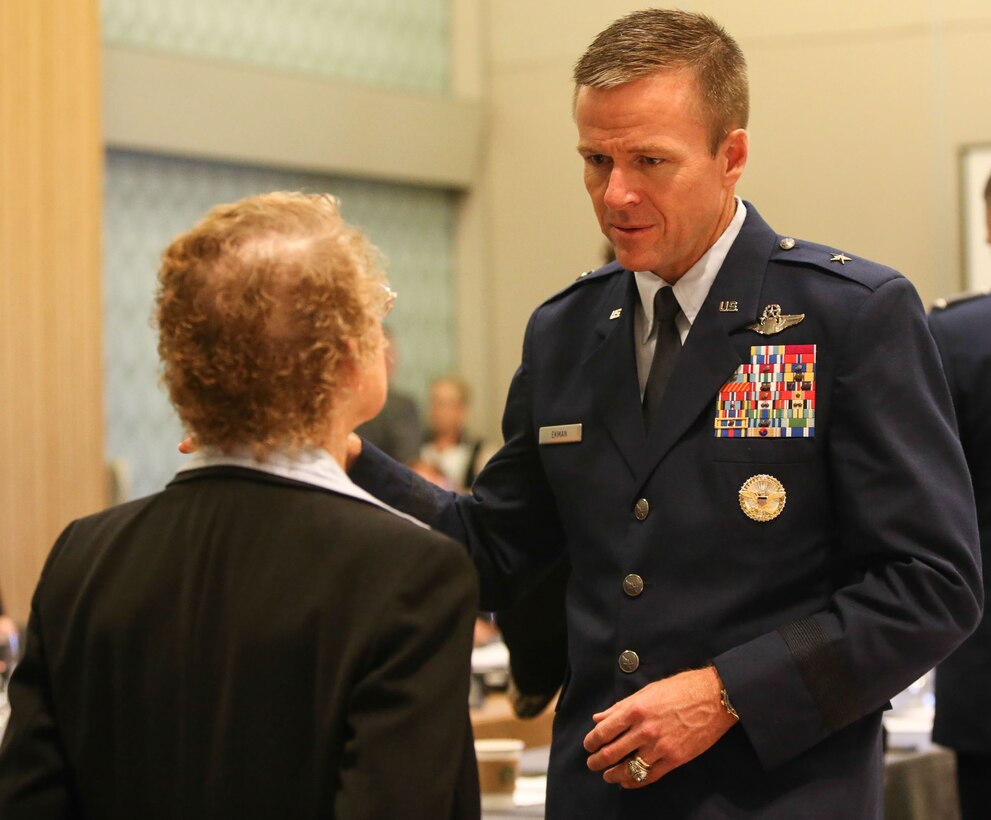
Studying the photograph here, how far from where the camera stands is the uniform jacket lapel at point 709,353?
1765 mm

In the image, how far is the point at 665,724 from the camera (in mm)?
1626

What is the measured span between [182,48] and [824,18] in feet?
10.5

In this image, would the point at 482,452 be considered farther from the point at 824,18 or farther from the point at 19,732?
the point at 19,732

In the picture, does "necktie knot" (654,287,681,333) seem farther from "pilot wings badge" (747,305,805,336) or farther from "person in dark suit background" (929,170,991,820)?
"person in dark suit background" (929,170,991,820)

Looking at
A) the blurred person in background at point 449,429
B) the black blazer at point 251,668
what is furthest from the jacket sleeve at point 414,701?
the blurred person in background at point 449,429

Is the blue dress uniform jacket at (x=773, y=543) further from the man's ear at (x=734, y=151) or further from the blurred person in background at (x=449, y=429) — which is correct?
the blurred person in background at (x=449, y=429)

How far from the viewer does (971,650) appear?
2.69m

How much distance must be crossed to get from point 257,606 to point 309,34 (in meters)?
6.86

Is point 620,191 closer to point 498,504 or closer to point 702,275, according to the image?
point 702,275

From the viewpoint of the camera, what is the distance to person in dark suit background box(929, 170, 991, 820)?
2646 mm

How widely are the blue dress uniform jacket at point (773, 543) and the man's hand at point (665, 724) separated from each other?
0.11ft

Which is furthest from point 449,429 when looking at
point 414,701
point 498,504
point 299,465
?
point 414,701

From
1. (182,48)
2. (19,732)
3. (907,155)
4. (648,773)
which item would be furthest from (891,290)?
(182,48)

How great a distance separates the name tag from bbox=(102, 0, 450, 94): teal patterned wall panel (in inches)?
212
